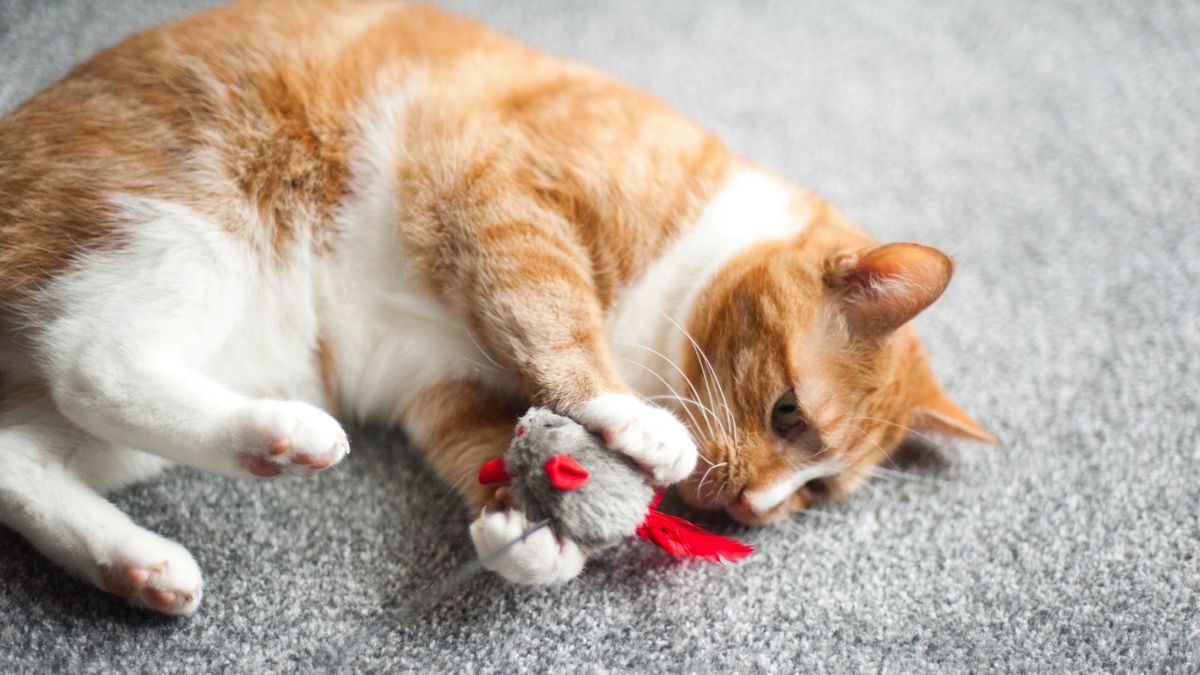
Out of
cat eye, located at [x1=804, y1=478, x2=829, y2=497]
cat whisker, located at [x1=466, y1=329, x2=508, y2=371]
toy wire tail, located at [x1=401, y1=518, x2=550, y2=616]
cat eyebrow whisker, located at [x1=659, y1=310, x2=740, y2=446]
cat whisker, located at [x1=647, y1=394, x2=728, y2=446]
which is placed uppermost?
cat eyebrow whisker, located at [x1=659, y1=310, x2=740, y2=446]

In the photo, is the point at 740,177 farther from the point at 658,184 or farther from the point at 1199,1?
the point at 1199,1

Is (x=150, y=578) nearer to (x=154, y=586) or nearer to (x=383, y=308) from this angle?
(x=154, y=586)

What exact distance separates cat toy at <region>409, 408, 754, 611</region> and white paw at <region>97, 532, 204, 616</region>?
0.28m

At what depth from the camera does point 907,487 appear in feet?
4.77

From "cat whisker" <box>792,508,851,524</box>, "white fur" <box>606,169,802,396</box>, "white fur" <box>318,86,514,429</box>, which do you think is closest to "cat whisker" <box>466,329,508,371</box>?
"white fur" <box>318,86,514,429</box>

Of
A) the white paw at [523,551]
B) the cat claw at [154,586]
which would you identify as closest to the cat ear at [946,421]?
the white paw at [523,551]

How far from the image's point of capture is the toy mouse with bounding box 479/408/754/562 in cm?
109

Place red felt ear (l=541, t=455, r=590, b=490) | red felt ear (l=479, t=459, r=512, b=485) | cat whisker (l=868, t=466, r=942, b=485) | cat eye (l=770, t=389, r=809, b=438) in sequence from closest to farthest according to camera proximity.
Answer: red felt ear (l=541, t=455, r=590, b=490), red felt ear (l=479, t=459, r=512, b=485), cat eye (l=770, t=389, r=809, b=438), cat whisker (l=868, t=466, r=942, b=485)

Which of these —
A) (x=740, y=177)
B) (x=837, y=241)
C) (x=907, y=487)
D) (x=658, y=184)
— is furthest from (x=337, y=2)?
(x=907, y=487)

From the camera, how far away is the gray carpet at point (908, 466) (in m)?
1.17

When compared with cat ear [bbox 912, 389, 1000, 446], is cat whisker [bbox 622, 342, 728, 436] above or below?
below

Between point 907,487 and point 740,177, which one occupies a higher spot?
point 740,177

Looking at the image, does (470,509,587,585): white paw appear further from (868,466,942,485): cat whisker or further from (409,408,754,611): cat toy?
(868,466,942,485): cat whisker

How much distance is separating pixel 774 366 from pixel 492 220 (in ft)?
1.54
